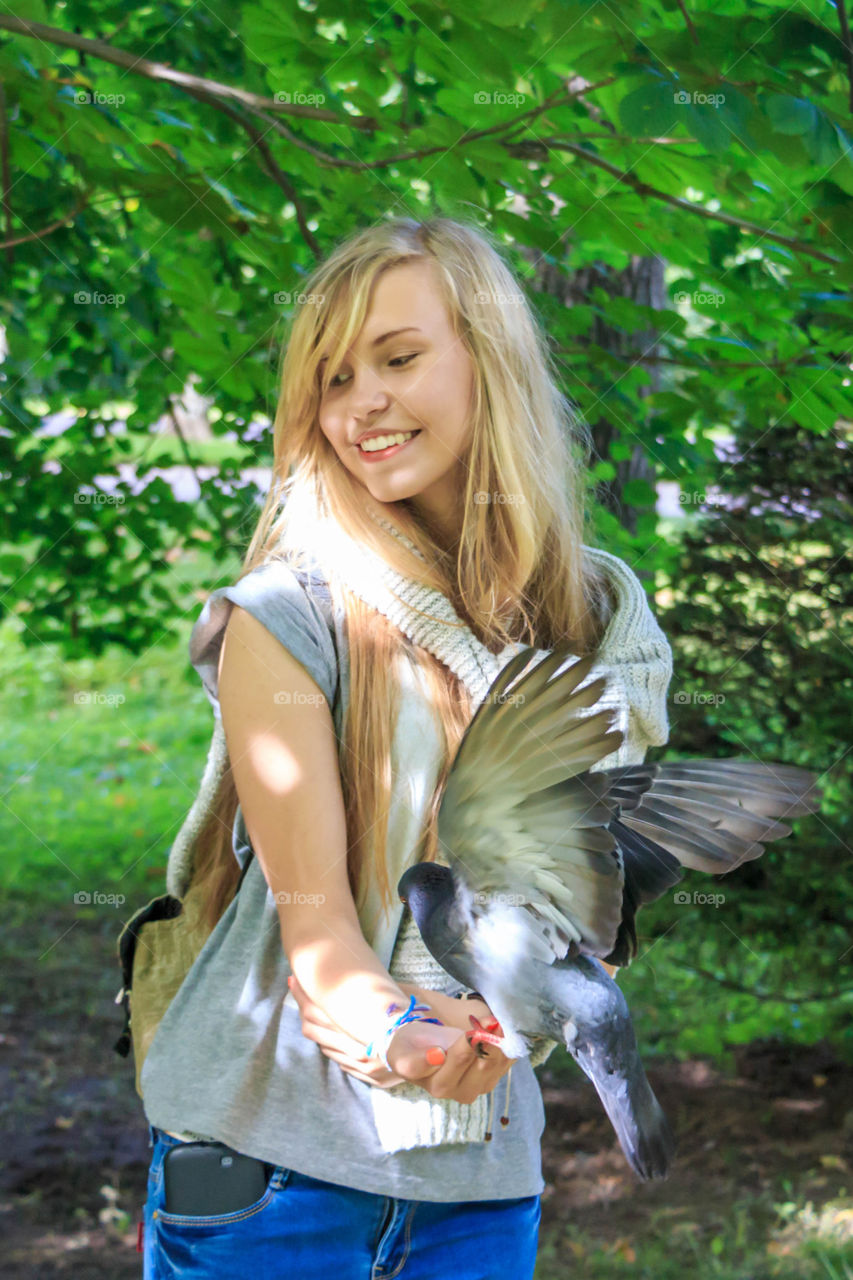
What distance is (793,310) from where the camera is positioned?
96.7 inches

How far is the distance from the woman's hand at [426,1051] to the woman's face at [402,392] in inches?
23.2

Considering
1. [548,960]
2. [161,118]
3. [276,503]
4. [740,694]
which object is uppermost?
[161,118]

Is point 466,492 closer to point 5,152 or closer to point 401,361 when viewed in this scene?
point 401,361

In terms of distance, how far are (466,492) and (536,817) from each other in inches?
21.2

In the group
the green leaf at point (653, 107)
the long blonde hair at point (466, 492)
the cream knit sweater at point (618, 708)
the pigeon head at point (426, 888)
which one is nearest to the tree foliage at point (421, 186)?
the green leaf at point (653, 107)

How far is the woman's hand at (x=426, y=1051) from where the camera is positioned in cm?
107

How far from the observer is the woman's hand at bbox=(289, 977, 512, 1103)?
107 cm

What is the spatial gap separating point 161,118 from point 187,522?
3.63 feet

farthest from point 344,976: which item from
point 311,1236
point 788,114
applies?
point 788,114

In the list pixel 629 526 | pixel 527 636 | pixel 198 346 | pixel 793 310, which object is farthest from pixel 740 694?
pixel 527 636

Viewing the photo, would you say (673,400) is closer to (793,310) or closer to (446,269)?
(793,310)

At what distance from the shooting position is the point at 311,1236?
122cm

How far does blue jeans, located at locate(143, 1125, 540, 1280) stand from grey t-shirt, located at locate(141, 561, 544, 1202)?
0.03 meters

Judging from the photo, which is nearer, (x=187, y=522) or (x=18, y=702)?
(x=187, y=522)
